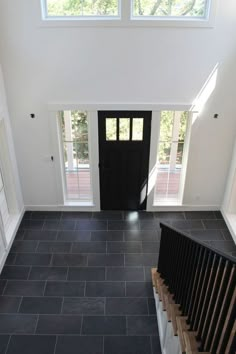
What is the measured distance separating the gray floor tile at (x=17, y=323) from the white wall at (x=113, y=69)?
2785 mm

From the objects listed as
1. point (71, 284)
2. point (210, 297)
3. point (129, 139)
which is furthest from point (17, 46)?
point (210, 297)

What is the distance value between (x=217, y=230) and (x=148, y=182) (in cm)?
160

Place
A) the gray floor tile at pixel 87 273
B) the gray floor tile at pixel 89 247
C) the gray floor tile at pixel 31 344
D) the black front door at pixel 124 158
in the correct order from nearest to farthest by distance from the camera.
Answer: the gray floor tile at pixel 31 344 < the gray floor tile at pixel 87 273 < the gray floor tile at pixel 89 247 < the black front door at pixel 124 158

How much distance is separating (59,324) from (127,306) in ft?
3.23

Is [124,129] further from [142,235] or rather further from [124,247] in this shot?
[124,247]

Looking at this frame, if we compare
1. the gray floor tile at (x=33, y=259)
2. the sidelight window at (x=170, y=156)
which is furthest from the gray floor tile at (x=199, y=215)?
the gray floor tile at (x=33, y=259)

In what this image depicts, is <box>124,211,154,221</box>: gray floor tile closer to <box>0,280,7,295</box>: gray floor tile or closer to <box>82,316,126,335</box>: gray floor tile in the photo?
<box>82,316,126,335</box>: gray floor tile

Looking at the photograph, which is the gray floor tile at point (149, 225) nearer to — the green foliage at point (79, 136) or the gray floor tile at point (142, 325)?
the green foliage at point (79, 136)

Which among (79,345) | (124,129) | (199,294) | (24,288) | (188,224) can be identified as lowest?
(79,345)

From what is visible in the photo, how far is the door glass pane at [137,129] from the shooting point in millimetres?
5733

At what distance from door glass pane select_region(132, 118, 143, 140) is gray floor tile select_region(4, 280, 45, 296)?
2976 millimetres

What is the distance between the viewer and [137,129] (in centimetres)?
582

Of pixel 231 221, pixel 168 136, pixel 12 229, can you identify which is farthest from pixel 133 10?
pixel 12 229

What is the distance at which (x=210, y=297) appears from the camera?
8.78ft
